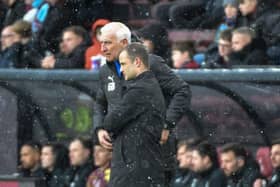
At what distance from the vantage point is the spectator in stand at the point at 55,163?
40.1ft

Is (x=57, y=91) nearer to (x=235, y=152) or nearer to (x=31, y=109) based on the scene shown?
(x=31, y=109)

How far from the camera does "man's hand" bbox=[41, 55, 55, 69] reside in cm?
1330

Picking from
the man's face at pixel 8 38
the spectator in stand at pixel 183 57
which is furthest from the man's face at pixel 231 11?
the man's face at pixel 8 38

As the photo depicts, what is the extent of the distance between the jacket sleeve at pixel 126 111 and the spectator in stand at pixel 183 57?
3.37 meters

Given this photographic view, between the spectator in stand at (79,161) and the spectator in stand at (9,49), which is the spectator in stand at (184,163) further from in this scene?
the spectator in stand at (9,49)

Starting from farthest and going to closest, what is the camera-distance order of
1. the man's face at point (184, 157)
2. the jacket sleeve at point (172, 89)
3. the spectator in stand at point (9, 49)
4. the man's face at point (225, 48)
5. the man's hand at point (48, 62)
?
the spectator in stand at point (9, 49) → the man's hand at point (48, 62) → the man's face at point (225, 48) → the man's face at point (184, 157) → the jacket sleeve at point (172, 89)

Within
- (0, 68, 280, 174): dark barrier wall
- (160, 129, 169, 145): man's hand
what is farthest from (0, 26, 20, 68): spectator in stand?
(160, 129, 169, 145): man's hand

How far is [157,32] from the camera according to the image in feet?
42.0

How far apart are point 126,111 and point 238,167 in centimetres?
238

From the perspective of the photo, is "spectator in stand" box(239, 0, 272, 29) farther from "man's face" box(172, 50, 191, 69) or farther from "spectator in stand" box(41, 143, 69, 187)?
"spectator in stand" box(41, 143, 69, 187)

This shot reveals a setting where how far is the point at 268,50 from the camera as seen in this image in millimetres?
12117

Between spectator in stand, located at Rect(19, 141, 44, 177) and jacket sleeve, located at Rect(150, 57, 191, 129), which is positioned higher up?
jacket sleeve, located at Rect(150, 57, 191, 129)

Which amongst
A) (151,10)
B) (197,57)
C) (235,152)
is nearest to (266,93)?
(235,152)

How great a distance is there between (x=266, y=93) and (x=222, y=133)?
62 centimetres
